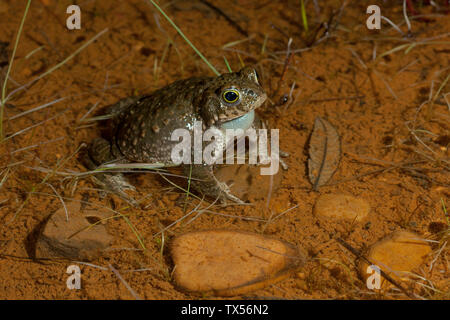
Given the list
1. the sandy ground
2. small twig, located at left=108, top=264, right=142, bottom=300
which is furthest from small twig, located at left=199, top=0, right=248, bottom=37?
small twig, located at left=108, top=264, right=142, bottom=300

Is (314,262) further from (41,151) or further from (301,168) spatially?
(41,151)

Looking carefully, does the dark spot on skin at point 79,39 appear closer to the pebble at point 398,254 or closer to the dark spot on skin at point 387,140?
the dark spot on skin at point 387,140

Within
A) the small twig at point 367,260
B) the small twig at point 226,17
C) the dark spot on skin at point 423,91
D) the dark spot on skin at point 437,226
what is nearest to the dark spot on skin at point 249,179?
the small twig at point 367,260

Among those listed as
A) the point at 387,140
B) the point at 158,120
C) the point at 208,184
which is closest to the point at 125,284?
the point at 208,184

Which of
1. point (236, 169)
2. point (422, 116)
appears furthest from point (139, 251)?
point (422, 116)

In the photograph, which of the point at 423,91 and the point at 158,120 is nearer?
the point at 158,120

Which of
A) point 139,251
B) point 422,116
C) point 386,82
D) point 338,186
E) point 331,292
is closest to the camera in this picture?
point 331,292

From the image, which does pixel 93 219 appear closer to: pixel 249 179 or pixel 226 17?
pixel 249 179
